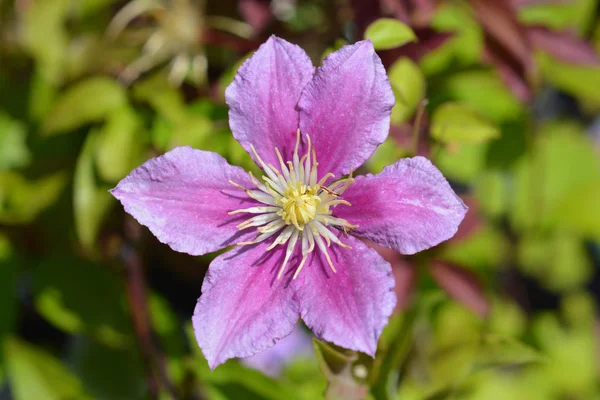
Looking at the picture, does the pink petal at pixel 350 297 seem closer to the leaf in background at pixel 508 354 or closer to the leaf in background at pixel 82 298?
the leaf in background at pixel 508 354

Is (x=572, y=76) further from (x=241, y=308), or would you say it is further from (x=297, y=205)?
(x=241, y=308)

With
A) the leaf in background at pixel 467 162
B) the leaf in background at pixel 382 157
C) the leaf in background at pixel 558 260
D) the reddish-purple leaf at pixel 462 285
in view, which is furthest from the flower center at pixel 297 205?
the leaf in background at pixel 558 260

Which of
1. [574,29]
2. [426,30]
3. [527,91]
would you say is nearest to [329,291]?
[426,30]

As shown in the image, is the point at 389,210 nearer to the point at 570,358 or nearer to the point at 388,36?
the point at 388,36

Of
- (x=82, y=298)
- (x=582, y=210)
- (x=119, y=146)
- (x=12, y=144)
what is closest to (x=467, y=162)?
(x=582, y=210)

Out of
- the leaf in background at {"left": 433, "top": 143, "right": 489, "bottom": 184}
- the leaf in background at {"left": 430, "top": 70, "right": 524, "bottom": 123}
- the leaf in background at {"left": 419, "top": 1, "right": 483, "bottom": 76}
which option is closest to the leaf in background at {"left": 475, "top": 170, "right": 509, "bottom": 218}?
the leaf in background at {"left": 433, "top": 143, "right": 489, "bottom": 184}

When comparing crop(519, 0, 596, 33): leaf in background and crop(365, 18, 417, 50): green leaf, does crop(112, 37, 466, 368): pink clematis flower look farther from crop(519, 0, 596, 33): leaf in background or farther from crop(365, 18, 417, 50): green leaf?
crop(519, 0, 596, 33): leaf in background
